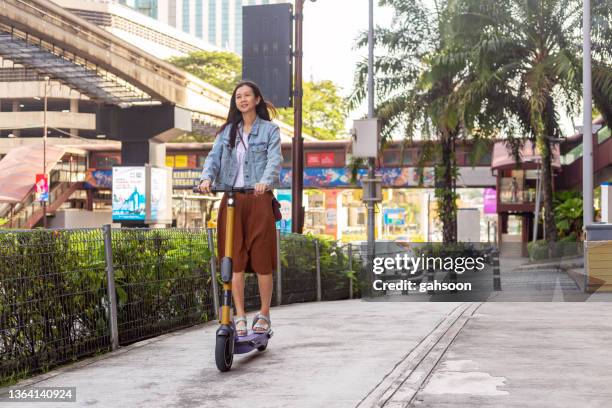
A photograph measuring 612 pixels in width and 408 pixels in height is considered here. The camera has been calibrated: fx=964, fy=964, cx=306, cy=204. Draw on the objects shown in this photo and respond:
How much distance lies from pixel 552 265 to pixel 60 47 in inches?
801

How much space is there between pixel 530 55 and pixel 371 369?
2623 centimetres

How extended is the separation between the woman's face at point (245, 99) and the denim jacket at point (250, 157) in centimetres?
13

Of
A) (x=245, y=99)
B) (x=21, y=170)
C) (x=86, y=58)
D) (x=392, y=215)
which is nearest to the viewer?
(x=245, y=99)

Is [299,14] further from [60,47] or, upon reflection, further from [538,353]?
[60,47]

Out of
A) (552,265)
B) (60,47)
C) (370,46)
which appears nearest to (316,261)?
(552,265)

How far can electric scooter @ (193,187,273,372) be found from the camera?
5.87m

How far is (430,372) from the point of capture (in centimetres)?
586

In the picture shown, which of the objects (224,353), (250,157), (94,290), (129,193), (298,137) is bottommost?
(224,353)

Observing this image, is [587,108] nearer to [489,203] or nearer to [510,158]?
[510,158]

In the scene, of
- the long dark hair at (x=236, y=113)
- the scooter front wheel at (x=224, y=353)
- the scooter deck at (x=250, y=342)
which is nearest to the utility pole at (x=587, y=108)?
the long dark hair at (x=236, y=113)

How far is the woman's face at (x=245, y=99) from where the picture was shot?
6.57 meters

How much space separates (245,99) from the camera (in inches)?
259

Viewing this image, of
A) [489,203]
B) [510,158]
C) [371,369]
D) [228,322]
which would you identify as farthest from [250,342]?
[489,203]

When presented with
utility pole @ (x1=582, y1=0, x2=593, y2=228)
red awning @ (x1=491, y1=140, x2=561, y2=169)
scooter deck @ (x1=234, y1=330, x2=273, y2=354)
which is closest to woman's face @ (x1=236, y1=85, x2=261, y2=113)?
scooter deck @ (x1=234, y1=330, x2=273, y2=354)
